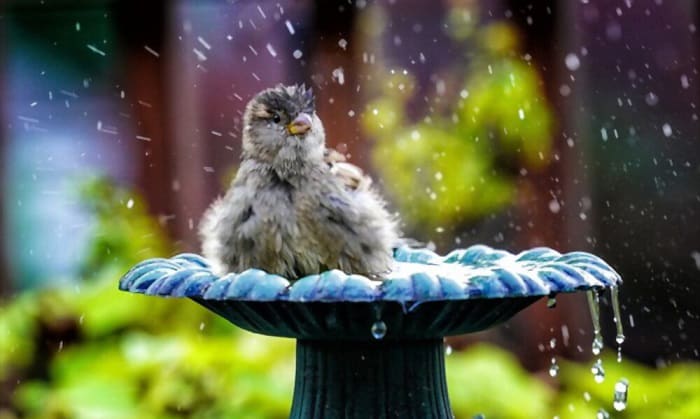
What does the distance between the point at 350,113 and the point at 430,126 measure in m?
0.44

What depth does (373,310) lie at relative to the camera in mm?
2221

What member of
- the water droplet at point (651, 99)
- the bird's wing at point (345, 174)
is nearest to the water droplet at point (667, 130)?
the water droplet at point (651, 99)

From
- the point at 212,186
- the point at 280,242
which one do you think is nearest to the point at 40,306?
the point at 212,186

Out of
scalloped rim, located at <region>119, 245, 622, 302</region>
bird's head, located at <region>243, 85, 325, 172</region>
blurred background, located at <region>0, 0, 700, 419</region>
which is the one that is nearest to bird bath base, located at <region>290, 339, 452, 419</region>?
scalloped rim, located at <region>119, 245, 622, 302</region>

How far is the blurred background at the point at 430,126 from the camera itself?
18.5 feet

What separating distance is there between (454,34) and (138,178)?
1823 mm

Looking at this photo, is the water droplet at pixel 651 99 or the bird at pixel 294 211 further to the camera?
the water droplet at pixel 651 99

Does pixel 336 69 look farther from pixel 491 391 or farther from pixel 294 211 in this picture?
pixel 294 211

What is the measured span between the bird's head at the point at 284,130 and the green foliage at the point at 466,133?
9.85 feet

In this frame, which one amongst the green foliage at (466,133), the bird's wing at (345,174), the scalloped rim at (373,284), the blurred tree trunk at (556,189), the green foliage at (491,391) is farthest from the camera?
the green foliage at (466,133)

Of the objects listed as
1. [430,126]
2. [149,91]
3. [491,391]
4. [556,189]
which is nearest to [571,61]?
[556,189]

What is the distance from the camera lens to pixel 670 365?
5.81 m

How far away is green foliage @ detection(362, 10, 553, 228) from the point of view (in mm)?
5695

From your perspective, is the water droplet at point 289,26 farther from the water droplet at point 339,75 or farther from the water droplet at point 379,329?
the water droplet at point 379,329
